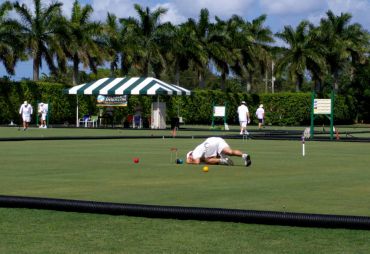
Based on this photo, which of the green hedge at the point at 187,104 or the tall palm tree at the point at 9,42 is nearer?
the green hedge at the point at 187,104

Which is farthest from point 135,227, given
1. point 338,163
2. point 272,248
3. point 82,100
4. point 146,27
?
point 146,27

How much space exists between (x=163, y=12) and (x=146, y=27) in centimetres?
183

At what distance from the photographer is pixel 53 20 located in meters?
63.8

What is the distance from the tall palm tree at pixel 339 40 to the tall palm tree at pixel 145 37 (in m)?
17.0

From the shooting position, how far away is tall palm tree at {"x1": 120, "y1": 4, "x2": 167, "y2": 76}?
69250 mm

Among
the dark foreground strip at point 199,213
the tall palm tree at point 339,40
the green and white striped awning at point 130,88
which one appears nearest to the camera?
the dark foreground strip at point 199,213

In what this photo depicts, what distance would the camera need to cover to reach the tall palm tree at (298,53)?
77750 mm

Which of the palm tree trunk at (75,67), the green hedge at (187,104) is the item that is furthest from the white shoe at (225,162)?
the palm tree trunk at (75,67)

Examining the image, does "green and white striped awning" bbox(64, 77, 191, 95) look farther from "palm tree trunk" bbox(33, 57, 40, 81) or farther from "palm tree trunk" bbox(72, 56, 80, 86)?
"palm tree trunk" bbox(72, 56, 80, 86)

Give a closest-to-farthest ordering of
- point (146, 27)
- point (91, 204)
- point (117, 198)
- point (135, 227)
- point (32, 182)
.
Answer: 1. point (135, 227)
2. point (91, 204)
3. point (117, 198)
4. point (32, 182)
5. point (146, 27)

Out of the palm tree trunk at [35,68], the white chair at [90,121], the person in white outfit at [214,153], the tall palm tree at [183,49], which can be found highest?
the tall palm tree at [183,49]

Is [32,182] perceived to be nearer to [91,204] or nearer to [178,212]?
[91,204]

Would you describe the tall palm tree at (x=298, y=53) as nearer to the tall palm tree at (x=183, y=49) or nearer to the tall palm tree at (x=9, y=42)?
Answer: the tall palm tree at (x=183, y=49)

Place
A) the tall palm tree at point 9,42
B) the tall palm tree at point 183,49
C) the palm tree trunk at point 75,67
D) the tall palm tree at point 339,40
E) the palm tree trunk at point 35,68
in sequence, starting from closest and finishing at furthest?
the tall palm tree at point 9,42
the palm tree trunk at point 35,68
the palm tree trunk at point 75,67
the tall palm tree at point 183,49
the tall palm tree at point 339,40
